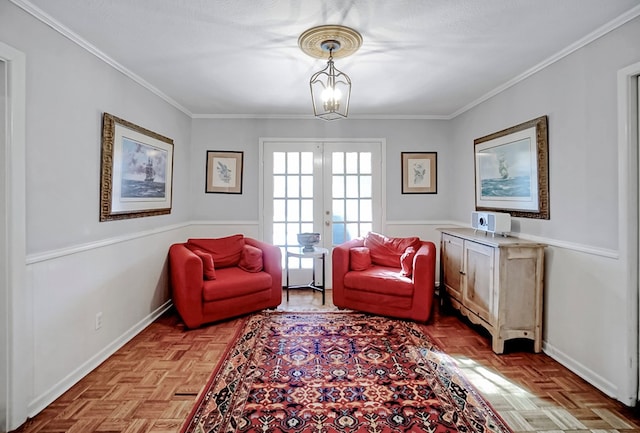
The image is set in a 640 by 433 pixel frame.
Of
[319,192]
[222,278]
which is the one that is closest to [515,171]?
[319,192]

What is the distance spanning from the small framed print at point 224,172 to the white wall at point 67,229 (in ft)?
4.66

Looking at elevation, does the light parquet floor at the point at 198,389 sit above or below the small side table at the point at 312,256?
below

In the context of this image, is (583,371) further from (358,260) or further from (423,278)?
(358,260)

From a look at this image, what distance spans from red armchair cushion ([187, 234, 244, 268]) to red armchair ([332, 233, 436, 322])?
3.81ft

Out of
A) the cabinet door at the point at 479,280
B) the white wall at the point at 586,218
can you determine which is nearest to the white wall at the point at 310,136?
the cabinet door at the point at 479,280

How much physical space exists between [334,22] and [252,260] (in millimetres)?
2523

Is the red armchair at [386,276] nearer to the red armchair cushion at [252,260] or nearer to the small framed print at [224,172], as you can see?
the red armchair cushion at [252,260]

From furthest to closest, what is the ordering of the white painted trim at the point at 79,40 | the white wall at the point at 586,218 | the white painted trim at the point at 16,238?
the white wall at the point at 586,218, the white painted trim at the point at 79,40, the white painted trim at the point at 16,238

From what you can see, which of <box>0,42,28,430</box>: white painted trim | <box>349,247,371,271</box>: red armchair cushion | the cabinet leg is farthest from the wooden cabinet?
<box>0,42,28,430</box>: white painted trim

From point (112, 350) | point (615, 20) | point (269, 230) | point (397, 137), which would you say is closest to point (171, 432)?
point (112, 350)

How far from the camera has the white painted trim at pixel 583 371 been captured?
220 centimetres

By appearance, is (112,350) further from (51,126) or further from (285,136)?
(285,136)

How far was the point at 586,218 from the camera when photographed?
8.04 feet

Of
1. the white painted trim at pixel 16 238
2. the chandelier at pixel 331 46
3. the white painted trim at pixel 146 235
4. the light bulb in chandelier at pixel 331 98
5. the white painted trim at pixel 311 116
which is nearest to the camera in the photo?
the white painted trim at pixel 16 238
